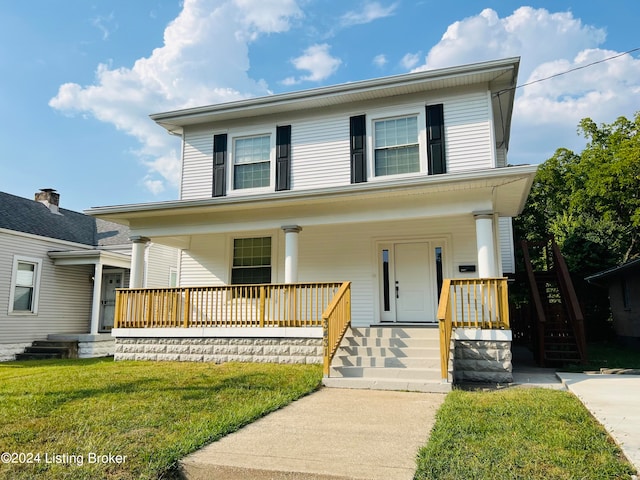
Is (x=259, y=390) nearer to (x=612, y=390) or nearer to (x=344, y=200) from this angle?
(x=344, y=200)

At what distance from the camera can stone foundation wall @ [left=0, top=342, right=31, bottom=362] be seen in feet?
40.7

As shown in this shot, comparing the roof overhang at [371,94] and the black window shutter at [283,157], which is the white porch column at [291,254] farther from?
the roof overhang at [371,94]

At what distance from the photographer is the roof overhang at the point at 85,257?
45.0ft

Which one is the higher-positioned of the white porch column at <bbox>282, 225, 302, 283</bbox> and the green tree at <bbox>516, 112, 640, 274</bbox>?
the green tree at <bbox>516, 112, 640, 274</bbox>

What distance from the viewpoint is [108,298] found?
1541 centimetres

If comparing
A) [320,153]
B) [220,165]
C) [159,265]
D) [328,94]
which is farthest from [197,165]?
[159,265]

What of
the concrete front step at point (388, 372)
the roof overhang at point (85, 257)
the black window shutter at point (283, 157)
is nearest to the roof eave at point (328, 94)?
the black window shutter at point (283, 157)

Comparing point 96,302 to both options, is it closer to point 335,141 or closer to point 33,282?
point 33,282

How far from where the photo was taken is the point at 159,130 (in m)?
12.5

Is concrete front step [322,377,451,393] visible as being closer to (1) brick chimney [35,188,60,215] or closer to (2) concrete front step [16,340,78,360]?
(2) concrete front step [16,340,78,360]

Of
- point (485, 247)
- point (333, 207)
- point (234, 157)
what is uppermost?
point (234, 157)

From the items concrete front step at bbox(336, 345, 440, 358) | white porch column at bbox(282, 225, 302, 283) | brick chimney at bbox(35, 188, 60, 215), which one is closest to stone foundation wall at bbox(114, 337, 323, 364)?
concrete front step at bbox(336, 345, 440, 358)

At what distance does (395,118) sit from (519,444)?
8034 mm

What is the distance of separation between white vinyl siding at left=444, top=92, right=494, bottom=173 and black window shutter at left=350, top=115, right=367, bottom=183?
1.84 meters
